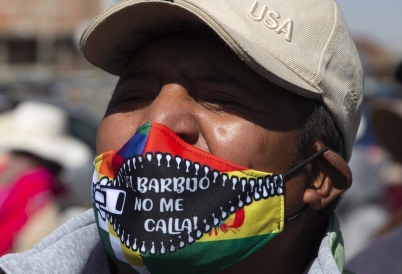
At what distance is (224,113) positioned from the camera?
2133mm

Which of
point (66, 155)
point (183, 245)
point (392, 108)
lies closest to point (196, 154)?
point (183, 245)

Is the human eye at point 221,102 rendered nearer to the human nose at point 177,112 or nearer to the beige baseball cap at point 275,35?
the human nose at point 177,112

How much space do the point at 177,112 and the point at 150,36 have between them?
336 mm

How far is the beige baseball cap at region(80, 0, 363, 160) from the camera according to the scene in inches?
81.0

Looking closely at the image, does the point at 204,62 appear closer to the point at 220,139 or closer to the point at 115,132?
the point at 220,139

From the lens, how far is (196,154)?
2.03 meters

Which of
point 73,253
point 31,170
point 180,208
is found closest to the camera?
point 180,208

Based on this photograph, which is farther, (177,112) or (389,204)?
(389,204)

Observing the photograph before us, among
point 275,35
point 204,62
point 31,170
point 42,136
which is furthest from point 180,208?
point 42,136

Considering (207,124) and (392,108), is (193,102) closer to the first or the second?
(207,124)

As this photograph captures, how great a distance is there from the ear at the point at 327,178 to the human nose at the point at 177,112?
42cm

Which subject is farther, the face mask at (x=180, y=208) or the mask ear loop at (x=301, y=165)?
the mask ear loop at (x=301, y=165)

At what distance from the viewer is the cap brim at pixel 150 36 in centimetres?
203

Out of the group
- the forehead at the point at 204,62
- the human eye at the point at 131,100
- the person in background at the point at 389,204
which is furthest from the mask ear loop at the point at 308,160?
the person in background at the point at 389,204
